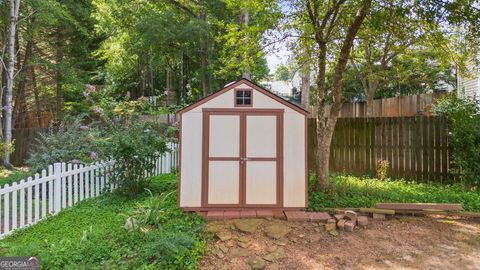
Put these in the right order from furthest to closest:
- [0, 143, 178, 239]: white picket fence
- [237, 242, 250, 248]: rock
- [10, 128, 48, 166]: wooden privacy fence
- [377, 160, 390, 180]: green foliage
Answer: [10, 128, 48, 166]: wooden privacy fence < [377, 160, 390, 180]: green foliage < [0, 143, 178, 239]: white picket fence < [237, 242, 250, 248]: rock

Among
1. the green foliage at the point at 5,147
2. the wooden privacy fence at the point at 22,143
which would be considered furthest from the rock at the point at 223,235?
the wooden privacy fence at the point at 22,143

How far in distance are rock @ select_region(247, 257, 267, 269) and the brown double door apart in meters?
1.28

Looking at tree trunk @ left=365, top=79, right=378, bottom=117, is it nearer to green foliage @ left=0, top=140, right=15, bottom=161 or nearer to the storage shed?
the storage shed

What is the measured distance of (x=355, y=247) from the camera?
4016 millimetres

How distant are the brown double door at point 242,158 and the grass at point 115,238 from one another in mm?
643

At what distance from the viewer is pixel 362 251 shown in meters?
3.92

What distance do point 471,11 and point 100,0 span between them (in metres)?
13.9

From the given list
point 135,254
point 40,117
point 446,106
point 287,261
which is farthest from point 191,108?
point 40,117

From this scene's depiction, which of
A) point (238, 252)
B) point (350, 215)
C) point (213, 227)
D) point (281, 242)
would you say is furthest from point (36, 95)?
point (350, 215)

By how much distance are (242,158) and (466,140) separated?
435cm

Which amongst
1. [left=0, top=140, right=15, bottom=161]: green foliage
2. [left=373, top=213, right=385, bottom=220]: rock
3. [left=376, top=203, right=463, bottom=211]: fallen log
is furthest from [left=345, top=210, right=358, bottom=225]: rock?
[left=0, top=140, right=15, bottom=161]: green foliage

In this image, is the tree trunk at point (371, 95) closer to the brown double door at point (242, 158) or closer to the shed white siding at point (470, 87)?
the shed white siding at point (470, 87)

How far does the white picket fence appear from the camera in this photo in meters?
4.57

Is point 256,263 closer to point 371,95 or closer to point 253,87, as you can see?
point 253,87
